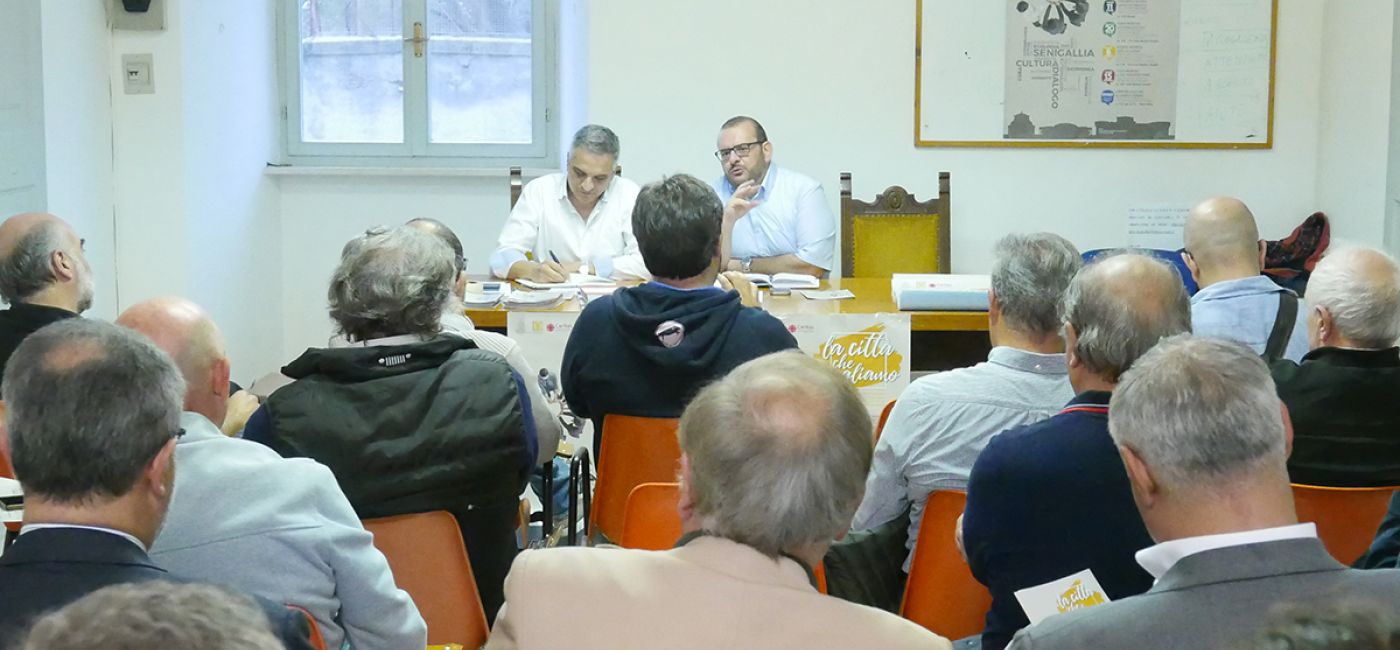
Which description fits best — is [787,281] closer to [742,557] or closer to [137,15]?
[137,15]

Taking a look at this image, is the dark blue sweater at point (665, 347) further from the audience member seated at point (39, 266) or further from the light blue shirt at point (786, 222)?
the light blue shirt at point (786, 222)

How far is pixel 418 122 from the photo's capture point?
7109mm

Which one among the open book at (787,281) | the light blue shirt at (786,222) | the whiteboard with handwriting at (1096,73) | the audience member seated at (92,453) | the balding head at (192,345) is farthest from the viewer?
the whiteboard with handwriting at (1096,73)

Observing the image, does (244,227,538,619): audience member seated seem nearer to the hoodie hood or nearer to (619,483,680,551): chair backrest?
(619,483,680,551): chair backrest

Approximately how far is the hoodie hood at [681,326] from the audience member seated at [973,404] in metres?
0.63

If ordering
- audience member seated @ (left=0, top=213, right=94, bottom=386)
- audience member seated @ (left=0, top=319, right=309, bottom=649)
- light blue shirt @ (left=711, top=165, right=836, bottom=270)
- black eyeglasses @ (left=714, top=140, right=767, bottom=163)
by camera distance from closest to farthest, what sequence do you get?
audience member seated @ (left=0, top=319, right=309, bottom=649), audience member seated @ (left=0, top=213, right=94, bottom=386), black eyeglasses @ (left=714, top=140, right=767, bottom=163), light blue shirt @ (left=711, top=165, right=836, bottom=270)

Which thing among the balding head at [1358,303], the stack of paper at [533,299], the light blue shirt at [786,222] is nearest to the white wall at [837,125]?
the light blue shirt at [786,222]

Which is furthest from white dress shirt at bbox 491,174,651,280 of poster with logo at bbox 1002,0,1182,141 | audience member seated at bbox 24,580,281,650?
audience member seated at bbox 24,580,281,650

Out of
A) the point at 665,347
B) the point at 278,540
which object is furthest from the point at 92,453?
the point at 665,347

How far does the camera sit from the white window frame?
7.05 metres

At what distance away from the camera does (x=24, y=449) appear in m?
1.75

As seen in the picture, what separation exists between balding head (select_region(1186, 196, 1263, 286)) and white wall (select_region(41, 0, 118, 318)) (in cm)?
384

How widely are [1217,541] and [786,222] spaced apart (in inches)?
180

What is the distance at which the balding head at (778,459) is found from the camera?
1.65m
